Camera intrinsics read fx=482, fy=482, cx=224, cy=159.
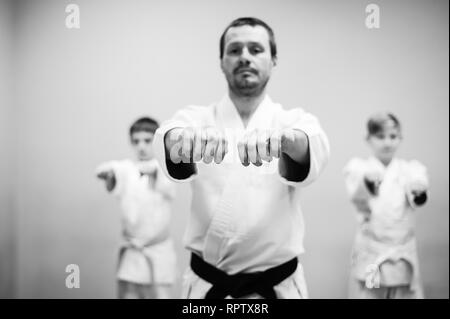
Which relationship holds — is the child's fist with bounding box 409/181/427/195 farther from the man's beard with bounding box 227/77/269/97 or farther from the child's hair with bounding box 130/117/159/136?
the child's hair with bounding box 130/117/159/136

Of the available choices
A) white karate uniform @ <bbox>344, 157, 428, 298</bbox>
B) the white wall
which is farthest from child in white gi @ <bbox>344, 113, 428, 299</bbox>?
the white wall

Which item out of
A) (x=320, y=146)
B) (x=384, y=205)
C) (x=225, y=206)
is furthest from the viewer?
(x=384, y=205)

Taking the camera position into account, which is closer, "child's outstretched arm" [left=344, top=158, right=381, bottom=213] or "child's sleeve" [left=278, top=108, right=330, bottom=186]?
"child's sleeve" [left=278, top=108, right=330, bottom=186]

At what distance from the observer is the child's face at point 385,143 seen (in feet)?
5.53

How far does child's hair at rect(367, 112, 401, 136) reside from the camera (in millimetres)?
Answer: 1683

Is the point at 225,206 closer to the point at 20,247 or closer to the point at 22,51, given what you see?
the point at 20,247

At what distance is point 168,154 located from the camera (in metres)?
1.21

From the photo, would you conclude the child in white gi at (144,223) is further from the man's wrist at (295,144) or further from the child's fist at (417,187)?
the child's fist at (417,187)

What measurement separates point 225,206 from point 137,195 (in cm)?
46

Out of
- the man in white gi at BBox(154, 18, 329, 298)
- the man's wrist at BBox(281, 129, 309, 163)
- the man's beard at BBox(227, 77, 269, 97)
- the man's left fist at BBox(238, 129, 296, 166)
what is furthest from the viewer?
the man's beard at BBox(227, 77, 269, 97)

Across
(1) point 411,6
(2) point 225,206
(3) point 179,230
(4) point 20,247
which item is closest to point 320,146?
(2) point 225,206

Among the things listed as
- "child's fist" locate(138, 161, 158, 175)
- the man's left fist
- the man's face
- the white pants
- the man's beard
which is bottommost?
the white pants

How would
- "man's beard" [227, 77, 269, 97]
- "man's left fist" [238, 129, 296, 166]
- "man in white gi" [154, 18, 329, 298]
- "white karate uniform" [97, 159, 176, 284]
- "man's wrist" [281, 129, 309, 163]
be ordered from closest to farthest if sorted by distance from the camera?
"man's left fist" [238, 129, 296, 166], "man's wrist" [281, 129, 309, 163], "man in white gi" [154, 18, 329, 298], "man's beard" [227, 77, 269, 97], "white karate uniform" [97, 159, 176, 284]

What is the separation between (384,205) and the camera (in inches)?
65.1
